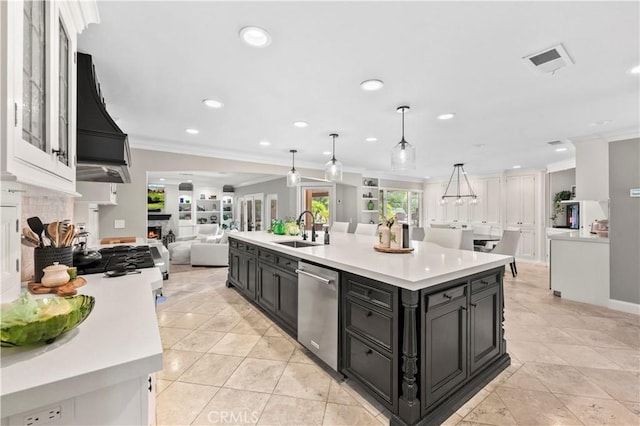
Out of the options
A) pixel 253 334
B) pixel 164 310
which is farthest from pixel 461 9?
pixel 164 310

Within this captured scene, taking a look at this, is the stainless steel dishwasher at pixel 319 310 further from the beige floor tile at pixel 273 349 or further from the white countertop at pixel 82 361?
the white countertop at pixel 82 361

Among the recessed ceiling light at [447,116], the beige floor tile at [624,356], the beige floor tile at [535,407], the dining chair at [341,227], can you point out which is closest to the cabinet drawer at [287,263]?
the beige floor tile at [535,407]

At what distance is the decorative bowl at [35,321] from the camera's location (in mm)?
749

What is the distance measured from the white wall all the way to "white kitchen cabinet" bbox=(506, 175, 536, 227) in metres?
3.60

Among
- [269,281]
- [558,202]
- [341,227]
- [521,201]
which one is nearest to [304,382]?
[269,281]

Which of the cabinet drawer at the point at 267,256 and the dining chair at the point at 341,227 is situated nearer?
the cabinet drawer at the point at 267,256

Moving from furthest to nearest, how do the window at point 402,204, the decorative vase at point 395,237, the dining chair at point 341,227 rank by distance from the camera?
the window at point 402,204, the dining chair at point 341,227, the decorative vase at point 395,237

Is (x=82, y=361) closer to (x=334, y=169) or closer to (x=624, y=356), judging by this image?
(x=334, y=169)

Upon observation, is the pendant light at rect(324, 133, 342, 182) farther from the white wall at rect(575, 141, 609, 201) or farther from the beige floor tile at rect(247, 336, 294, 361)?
the white wall at rect(575, 141, 609, 201)

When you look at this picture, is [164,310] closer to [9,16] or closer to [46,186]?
[46,186]

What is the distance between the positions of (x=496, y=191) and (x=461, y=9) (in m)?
7.73

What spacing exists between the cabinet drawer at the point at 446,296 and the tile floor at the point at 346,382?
0.71 metres

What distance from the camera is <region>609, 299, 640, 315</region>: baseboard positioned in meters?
3.57

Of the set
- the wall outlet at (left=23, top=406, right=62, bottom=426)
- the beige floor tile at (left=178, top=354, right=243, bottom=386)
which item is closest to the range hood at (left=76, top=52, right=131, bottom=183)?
the wall outlet at (left=23, top=406, right=62, bottom=426)
